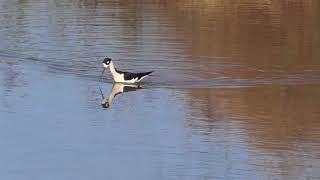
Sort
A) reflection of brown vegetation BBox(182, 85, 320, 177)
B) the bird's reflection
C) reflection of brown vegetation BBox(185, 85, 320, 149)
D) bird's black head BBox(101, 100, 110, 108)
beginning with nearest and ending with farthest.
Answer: reflection of brown vegetation BBox(182, 85, 320, 177) → reflection of brown vegetation BBox(185, 85, 320, 149) → bird's black head BBox(101, 100, 110, 108) → the bird's reflection

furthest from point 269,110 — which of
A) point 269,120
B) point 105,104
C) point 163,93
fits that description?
point 105,104

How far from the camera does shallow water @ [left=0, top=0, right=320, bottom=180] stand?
10445mm

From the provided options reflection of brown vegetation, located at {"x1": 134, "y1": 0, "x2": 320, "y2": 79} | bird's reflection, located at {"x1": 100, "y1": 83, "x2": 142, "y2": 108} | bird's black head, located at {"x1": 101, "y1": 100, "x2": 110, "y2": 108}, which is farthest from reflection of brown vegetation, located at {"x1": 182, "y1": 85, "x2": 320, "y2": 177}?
reflection of brown vegetation, located at {"x1": 134, "y1": 0, "x2": 320, "y2": 79}

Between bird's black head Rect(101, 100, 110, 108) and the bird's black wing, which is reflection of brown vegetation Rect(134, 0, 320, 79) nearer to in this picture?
the bird's black wing

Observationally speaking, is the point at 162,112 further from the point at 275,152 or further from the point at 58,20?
the point at 58,20

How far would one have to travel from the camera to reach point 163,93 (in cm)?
1437

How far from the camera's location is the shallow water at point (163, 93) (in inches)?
411

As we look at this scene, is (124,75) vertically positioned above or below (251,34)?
above

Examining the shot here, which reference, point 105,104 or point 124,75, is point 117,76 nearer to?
Result: point 124,75

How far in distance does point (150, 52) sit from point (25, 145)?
6.87 meters

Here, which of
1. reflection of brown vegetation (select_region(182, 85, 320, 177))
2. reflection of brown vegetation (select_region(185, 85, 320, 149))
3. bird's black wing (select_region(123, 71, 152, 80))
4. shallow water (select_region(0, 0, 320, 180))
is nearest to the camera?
shallow water (select_region(0, 0, 320, 180))

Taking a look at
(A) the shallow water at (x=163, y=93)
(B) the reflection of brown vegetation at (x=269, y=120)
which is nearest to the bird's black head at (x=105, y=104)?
(A) the shallow water at (x=163, y=93)

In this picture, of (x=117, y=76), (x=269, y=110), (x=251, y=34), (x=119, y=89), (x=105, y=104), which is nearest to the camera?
(x=269, y=110)

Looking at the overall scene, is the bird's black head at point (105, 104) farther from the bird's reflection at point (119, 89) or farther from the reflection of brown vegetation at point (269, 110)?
the reflection of brown vegetation at point (269, 110)
